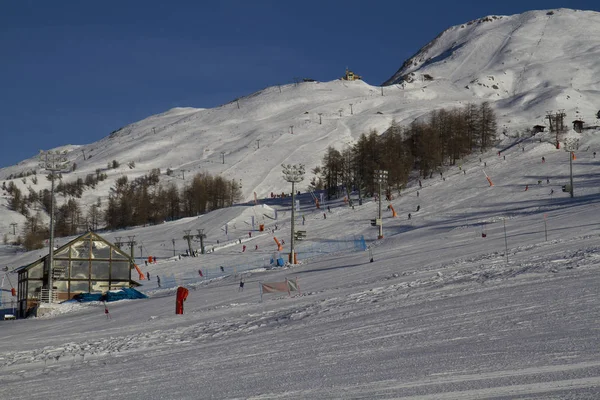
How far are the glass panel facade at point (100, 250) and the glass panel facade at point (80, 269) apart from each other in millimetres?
709

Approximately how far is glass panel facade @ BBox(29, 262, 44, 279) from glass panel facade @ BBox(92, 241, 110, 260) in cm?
293

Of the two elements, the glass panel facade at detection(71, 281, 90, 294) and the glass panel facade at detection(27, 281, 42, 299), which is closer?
the glass panel facade at detection(27, 281, 42, 299)

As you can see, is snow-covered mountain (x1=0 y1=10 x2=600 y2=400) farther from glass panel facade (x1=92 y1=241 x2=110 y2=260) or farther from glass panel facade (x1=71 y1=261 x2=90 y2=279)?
glass panel facade (x1=71 y1=261 x2=90 y2=279)

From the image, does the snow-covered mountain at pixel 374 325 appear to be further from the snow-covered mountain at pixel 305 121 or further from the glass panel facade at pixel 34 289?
the snow-covered mountain at pixel 305 121

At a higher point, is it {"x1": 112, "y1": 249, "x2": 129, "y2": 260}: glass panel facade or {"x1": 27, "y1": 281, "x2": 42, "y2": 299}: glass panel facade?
{"x1": 112, "y1": 249, "x2": 129, "y2": 260}: glass panel facade

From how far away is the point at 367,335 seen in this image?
12438mm

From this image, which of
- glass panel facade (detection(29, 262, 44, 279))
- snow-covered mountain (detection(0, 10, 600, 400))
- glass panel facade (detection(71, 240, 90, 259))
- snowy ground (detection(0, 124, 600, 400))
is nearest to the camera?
snowy ground (detection(0, 124, 600, 400))

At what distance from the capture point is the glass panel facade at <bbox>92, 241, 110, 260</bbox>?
1572 inches

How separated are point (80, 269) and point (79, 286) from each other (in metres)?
0.95

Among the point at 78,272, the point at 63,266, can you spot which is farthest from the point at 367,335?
→ the point at 78,272

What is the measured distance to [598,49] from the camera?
196000 millimetres

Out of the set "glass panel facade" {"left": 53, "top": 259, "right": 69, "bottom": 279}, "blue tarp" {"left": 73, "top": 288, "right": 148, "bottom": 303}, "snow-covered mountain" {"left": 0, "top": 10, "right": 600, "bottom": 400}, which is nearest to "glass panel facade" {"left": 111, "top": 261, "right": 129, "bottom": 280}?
"snow-covered mountain" {"left": 0, "top": 10, "right": 600, "bottom": 400}

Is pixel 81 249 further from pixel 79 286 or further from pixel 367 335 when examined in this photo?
pixel 367 335

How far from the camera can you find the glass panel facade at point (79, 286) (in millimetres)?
39028
